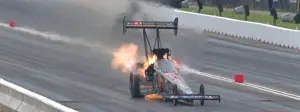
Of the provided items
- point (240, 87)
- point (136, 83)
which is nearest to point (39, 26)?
point (240, 87)

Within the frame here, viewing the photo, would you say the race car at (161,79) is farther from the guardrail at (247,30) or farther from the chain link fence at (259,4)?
→ the chain link fence at (259,4)

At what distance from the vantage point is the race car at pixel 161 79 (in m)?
20.3

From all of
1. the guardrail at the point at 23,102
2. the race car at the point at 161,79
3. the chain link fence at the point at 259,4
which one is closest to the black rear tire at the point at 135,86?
the race car at the point at 161,79

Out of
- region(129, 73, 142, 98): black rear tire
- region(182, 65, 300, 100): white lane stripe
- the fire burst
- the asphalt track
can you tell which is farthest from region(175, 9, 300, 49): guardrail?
region(129, 73, 142, 98): black rear tire

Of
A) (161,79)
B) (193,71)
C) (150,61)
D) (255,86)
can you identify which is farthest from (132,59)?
(193,71)

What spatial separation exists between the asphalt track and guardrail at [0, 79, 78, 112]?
7.00 feet

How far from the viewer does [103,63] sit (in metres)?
32.0

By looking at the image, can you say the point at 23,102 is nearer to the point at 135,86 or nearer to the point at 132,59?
the point at 135,86

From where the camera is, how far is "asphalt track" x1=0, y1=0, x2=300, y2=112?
72.2 ft

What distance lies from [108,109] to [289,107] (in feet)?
16.7

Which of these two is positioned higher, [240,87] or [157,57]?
[157,57]

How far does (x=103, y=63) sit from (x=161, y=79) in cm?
1117

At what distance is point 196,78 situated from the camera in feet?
93.2

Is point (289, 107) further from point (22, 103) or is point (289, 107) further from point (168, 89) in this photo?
point (22, 103)
